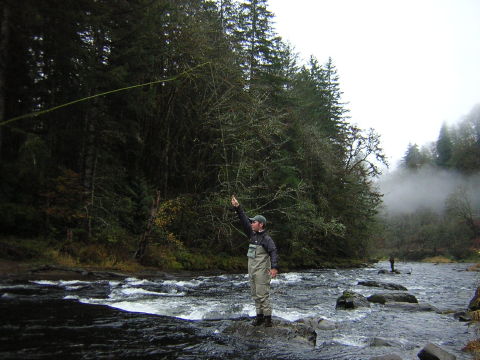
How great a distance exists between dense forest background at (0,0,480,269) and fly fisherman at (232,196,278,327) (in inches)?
293

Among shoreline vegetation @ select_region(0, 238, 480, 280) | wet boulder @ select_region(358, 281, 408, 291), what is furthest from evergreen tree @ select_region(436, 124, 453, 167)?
shoreline vegetation @ select_region(0, 238, 480, 280)

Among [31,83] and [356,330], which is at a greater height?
[31,83]

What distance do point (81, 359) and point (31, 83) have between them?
14603 millimetres

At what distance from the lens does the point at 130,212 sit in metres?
17.3

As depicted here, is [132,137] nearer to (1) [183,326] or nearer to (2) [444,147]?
(1) [183,326]

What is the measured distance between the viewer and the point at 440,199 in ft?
302

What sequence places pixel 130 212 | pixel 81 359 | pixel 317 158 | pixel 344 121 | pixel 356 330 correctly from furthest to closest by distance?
pixel 344 121 → pixel 317 158 → pixel 130 212 → pixel 356 330 → pixel 81 359

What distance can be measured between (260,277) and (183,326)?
1646mm

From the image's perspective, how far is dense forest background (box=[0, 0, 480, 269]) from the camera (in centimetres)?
1377

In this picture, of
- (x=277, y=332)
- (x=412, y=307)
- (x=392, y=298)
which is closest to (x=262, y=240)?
(x=277, y=332)

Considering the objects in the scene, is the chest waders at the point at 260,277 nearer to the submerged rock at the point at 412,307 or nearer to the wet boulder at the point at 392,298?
the submerged rock at the point at 412,307

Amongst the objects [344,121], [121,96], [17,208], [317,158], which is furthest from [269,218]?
[344,121]

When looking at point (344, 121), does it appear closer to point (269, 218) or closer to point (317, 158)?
point (317, 158)

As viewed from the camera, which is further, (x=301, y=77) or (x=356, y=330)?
(x=301, y=77)
